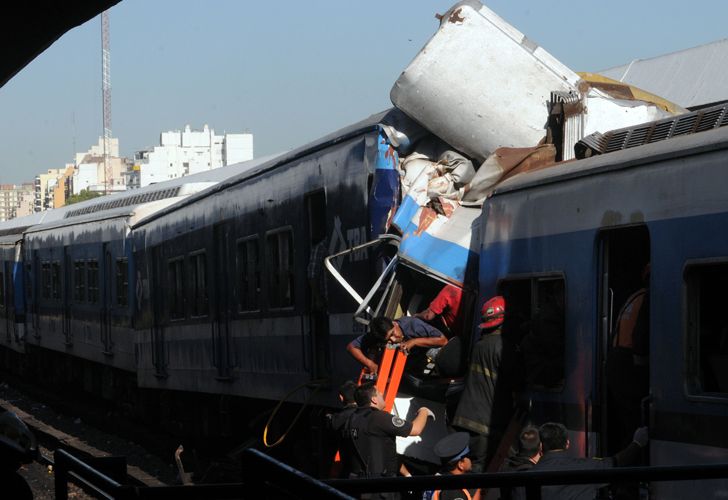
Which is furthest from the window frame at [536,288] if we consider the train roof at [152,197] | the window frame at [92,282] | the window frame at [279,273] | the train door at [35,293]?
the train door at [35,293]

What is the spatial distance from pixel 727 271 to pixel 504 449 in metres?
2.34

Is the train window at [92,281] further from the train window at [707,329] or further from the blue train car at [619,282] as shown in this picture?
the train window at [707,329]

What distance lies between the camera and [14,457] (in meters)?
4.91

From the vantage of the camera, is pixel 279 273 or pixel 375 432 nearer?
pixel 375 432

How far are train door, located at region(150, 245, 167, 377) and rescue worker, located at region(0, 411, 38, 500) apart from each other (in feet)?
44.7

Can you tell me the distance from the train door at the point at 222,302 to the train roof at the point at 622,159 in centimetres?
719

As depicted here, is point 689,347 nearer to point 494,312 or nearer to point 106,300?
point 494,312

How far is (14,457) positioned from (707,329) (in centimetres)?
304

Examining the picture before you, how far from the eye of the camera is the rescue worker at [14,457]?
4.86m

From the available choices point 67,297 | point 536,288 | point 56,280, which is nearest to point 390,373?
point 536,288

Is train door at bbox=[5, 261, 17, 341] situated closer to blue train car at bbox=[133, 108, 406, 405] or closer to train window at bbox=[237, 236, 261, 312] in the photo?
blue train car at bbox=[133, 108, 406, 405]

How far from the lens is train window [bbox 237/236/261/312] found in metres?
A: 13.5

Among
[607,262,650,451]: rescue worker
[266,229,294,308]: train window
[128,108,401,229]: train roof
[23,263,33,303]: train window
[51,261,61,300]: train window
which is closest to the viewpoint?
[607,262,650,451]: rescue worker

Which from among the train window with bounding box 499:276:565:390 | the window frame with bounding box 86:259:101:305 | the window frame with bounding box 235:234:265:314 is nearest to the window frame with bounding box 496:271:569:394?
the train window with bounding box 499:276:565:390
